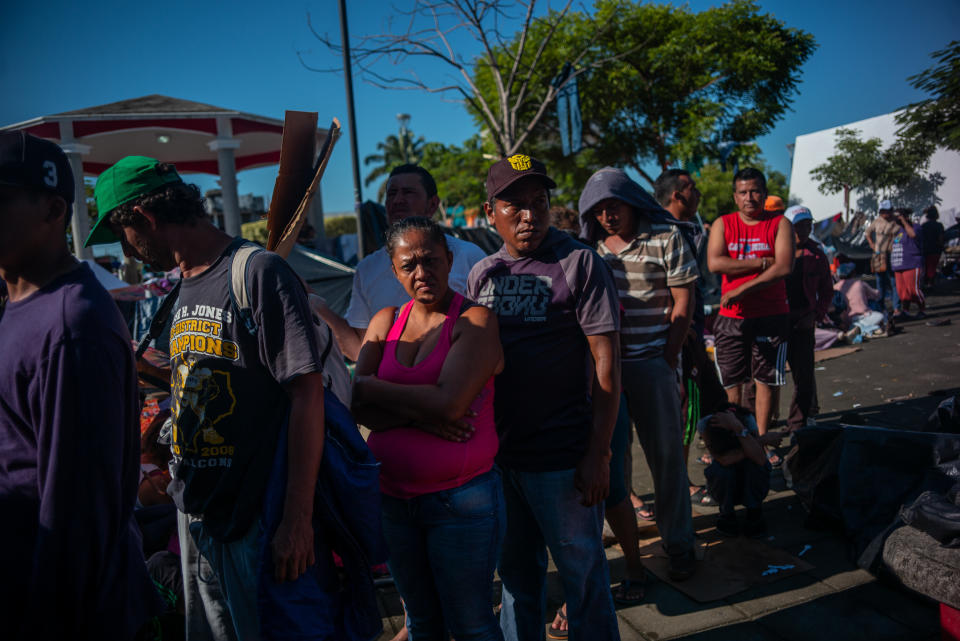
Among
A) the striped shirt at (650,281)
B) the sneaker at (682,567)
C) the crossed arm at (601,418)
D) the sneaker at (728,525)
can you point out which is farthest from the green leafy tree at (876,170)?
the crossed arm at (601,418)

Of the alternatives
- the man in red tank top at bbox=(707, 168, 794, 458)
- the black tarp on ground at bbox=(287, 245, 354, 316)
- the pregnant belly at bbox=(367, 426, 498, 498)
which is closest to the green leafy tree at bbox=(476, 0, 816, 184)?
the black tarp on ground at bbox=(287, 245, 354, 316)

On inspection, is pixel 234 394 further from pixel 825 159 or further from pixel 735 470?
pixel 825 159

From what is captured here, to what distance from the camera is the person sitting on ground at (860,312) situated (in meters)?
9.59

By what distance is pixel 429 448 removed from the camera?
78.2 inches

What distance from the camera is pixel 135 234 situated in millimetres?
1883

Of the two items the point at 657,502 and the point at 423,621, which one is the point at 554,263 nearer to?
the point at 423,621

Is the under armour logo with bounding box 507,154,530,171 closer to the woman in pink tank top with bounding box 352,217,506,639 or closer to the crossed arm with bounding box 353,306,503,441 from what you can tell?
the woman in pink tank top with bounding box 352,217,506,639

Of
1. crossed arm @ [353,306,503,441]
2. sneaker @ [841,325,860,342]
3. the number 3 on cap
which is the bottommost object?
sneaker @ [841,325,860,342]

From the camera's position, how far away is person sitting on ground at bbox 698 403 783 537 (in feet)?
11.6

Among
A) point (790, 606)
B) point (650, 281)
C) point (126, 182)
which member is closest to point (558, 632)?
point (790, 606)

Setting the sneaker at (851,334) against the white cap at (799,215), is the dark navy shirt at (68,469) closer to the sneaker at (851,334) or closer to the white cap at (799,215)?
the white cap at (799,215)

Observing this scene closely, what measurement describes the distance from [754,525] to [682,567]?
0.69m

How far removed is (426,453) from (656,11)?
23855 millimetres

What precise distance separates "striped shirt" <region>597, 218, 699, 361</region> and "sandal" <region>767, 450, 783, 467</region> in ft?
6.94
